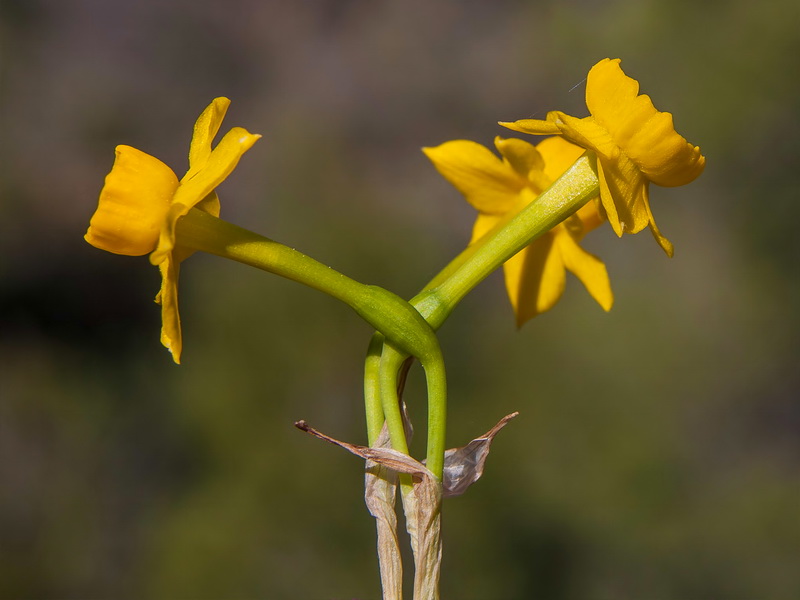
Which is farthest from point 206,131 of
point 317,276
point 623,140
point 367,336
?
point 367,336

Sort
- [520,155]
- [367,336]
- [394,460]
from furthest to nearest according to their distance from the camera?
[367,336], [520,155], [394,460]

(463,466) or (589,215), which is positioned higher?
(589,215)

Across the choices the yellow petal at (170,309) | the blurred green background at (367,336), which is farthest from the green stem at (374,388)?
the blurred green background at (367,336)

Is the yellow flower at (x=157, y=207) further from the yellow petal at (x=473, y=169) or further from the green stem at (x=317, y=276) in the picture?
the yellow petal at (x=473, y=169)

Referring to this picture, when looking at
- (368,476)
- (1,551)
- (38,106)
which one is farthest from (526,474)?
(38,106)

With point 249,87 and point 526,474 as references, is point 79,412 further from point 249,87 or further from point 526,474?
point 249,87

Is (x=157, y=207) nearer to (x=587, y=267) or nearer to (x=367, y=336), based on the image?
(x=587, y=267)
